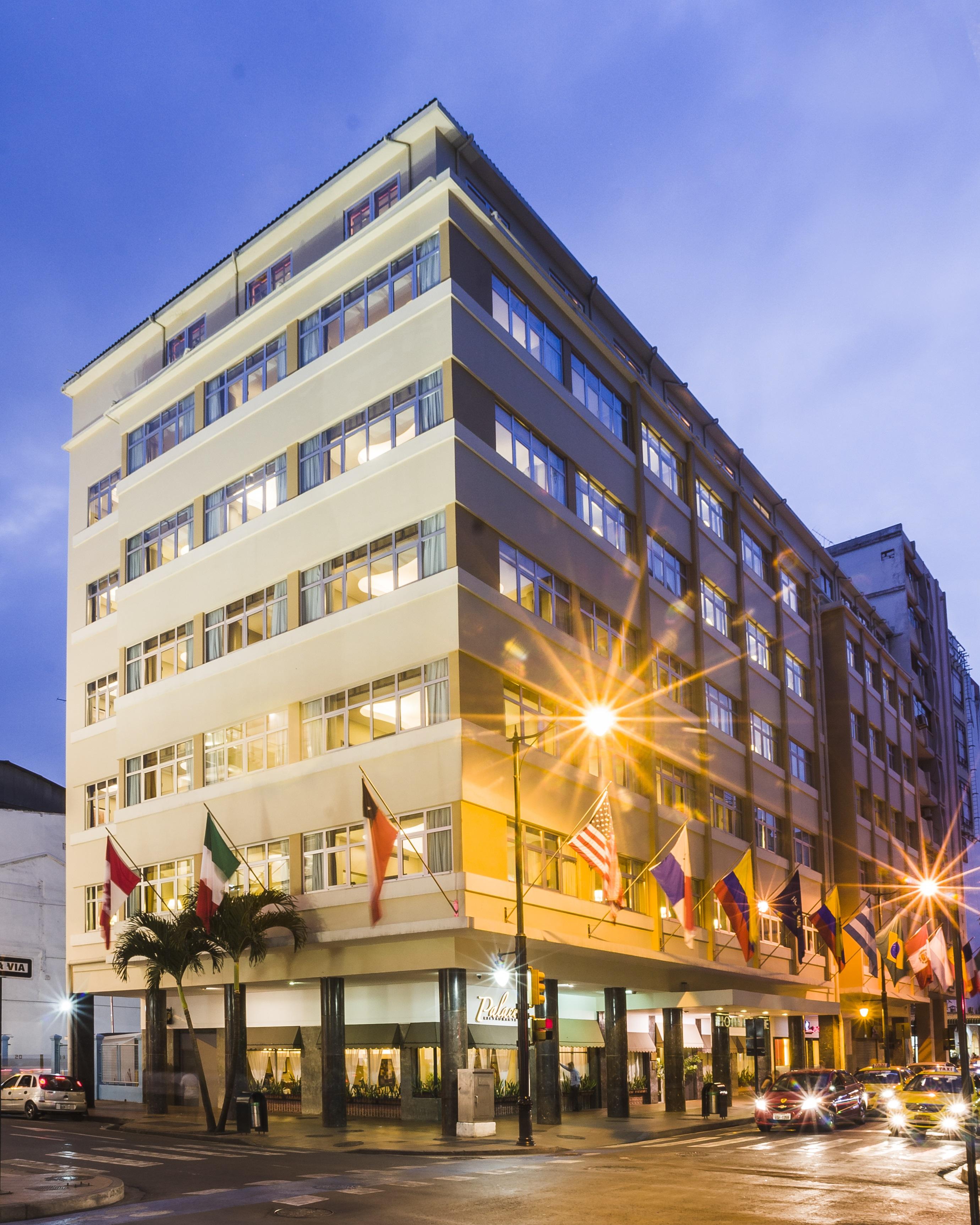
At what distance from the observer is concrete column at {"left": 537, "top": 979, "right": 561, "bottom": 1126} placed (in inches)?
1533

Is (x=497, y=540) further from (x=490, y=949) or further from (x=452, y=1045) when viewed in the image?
(x=452, y=1045)

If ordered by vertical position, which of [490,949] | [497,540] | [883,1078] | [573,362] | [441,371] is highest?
[573,362]

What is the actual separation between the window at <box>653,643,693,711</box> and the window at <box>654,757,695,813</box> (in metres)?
2.67

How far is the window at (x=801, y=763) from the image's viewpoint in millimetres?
66375

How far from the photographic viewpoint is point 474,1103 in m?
33.8

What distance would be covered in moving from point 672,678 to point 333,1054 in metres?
21.0

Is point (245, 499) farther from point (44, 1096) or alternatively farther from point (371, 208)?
point (44, 1096)

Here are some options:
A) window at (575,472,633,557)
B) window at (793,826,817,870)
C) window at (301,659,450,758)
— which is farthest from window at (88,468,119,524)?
window at (793,826,817,870)

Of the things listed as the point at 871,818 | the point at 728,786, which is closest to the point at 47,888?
the point at 728,786

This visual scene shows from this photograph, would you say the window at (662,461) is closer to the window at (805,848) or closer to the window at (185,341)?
the window at (185,341)

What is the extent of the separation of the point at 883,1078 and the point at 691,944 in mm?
9954

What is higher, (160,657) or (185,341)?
(185,341)

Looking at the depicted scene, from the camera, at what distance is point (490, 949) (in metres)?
37.8

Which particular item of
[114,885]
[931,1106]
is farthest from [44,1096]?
[931,1106]
